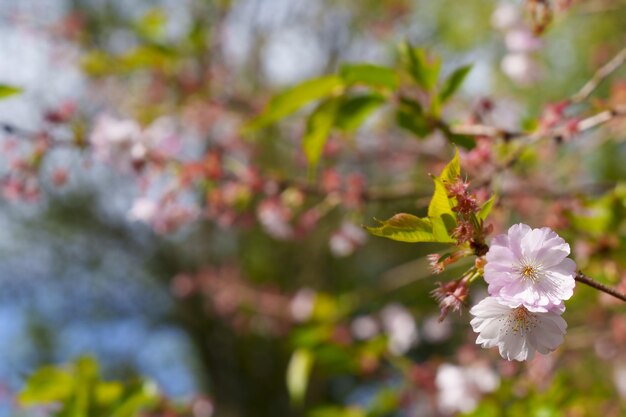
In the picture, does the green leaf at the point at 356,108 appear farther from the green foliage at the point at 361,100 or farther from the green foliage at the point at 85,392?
the green foliage at the point at 85,392

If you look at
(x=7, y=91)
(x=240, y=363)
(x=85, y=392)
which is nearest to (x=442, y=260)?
(x=7, y=91)

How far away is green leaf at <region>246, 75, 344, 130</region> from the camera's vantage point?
3.01 feet

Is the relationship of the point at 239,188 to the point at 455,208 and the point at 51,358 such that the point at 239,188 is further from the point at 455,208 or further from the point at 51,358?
the point at 51,358

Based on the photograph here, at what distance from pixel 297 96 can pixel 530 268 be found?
20.3 inches

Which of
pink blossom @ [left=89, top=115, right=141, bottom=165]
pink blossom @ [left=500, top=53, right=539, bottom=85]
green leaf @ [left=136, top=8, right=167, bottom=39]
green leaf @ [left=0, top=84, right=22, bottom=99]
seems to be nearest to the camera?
green leaf @ [left=0, top=84, right=22, bottom=99]

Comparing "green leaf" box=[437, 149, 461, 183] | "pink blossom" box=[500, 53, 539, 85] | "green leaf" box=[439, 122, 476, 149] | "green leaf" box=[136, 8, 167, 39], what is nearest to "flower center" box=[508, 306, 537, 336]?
"green leaf" box=[437, 149, 461, 183]

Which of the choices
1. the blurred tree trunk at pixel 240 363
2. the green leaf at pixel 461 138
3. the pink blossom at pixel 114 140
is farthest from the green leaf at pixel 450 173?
the blurred tree trunk at pixel 240 363

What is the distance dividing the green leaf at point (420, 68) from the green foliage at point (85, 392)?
592mm

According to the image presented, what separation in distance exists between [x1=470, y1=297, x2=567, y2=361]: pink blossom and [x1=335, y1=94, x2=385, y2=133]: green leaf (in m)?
0.52

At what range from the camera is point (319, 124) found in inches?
38.5

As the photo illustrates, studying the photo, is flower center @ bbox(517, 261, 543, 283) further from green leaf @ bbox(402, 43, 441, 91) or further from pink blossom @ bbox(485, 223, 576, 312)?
green leaf @ bbox(402, 43, 441, 91)

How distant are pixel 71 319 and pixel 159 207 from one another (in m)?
5.89

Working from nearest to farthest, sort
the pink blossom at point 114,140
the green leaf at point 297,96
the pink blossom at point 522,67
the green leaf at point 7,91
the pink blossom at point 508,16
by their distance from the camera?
1. the green leaf at point 7,91
2. the green leaf at point 297,96
3. the pink blossom at point 114,140
4. the pink blossom at point 508,16
5. the pink blossom at point 522,67

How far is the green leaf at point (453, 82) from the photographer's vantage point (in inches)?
35.3
